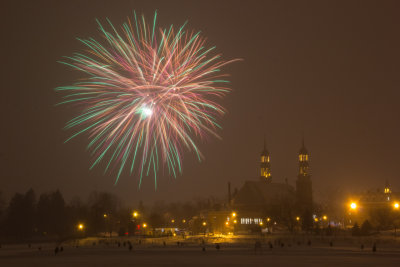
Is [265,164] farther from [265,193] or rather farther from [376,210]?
[376,210]

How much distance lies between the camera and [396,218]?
236ft

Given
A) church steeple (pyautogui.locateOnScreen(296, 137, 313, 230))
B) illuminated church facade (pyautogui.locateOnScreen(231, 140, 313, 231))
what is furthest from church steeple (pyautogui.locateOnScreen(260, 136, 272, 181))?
church steeple (pyautogui.locateOnScreen(296, 137, 313, 230))

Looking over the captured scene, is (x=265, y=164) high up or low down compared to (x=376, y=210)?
up

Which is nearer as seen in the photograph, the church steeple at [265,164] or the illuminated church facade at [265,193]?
the illuminated church facade at [265,193]

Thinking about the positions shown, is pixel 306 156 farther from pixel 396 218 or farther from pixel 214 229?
pixel 396 218

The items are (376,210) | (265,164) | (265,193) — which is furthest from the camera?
(265,164)

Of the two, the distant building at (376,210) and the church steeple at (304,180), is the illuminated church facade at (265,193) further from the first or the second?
the distant building at (376,210)

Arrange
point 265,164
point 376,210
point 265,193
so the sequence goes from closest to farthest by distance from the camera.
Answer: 1. point 376,210
2. point 265,193
3. point 265,164

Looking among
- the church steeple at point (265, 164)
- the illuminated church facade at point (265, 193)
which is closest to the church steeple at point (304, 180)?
the illuminated church facade at point (265, 193)

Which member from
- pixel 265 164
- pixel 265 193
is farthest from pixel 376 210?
pixel 265 164

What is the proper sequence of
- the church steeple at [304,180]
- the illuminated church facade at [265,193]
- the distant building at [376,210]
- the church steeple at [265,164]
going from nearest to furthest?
→ the distant building at [376,210]
the illuminated church facade at [265,193]
the church steeple at [304,180]
the church steeple at [265,164]

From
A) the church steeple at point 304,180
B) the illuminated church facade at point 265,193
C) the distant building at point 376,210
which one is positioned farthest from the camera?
the church steeple at point 304,180

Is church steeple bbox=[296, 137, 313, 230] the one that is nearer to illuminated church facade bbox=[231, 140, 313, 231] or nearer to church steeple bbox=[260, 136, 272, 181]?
illuminated church facade bbox=[231, 140, 313, 231]

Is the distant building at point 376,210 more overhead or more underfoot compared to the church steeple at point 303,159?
more underfoot
